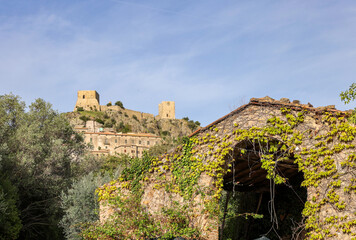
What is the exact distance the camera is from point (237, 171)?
12.0 meters

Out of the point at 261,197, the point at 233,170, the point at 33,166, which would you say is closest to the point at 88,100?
the point at 33,166

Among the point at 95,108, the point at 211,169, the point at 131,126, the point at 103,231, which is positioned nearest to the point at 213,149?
the point at 211,169

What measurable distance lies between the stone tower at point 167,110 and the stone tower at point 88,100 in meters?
19.7

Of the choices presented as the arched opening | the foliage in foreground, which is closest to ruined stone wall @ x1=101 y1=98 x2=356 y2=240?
the foliage in foreground

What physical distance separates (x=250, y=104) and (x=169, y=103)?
114 m

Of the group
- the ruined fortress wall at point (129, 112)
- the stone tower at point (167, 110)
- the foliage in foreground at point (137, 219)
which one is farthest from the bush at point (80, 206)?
the stone tower at point (167, 110)

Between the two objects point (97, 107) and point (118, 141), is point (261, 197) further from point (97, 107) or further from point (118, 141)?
point (97, 107)

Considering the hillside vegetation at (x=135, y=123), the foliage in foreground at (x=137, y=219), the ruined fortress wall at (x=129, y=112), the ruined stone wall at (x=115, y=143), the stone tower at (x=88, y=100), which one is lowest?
the foliage in foreground at (x=137, y=219)

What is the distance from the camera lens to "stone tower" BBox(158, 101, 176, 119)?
121 metres

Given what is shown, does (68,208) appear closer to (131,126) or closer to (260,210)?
(260,210)

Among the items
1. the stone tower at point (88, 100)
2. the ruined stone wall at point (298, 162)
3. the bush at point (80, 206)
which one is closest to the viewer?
the ruined stone wall at point (298, 162)

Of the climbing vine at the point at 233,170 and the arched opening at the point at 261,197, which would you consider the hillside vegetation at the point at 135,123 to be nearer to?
the arched opening at the point at 261,197

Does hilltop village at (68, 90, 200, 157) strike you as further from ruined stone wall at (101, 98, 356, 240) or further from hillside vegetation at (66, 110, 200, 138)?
ruined stone wall at (101, 98, 356, 240)

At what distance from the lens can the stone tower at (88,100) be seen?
11266 centimetres
